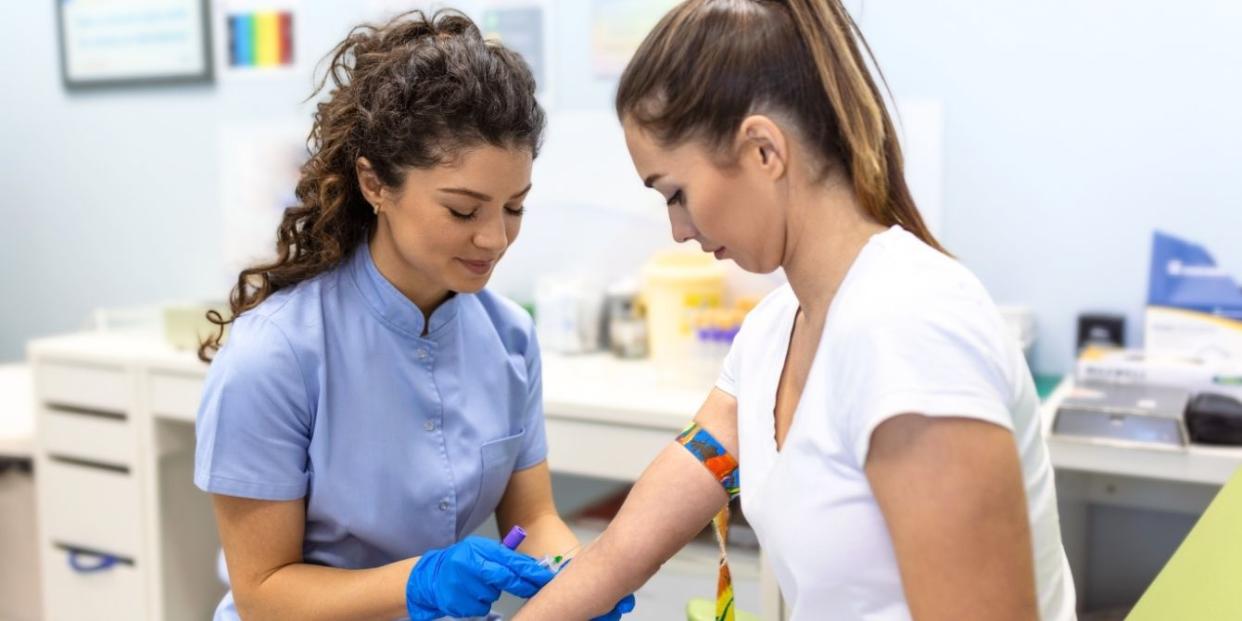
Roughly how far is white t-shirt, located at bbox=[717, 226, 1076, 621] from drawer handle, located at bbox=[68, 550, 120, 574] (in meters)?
1.89

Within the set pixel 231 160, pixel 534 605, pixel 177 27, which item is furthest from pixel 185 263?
pixel 534 605

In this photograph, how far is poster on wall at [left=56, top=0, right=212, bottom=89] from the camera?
279cm

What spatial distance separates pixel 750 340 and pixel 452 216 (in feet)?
1.09

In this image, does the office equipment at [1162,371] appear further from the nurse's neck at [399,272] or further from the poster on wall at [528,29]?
the poster on wall at [528,29]

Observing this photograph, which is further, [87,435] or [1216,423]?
[87,435]

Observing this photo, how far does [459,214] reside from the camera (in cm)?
116

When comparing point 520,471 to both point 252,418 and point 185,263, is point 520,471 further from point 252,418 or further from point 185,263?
point 185,263

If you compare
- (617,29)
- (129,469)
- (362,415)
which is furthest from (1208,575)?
(129,469)

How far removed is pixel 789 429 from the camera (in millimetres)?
924

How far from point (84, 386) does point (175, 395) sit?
0.85 ft

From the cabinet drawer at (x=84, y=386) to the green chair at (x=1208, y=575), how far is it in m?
1.94

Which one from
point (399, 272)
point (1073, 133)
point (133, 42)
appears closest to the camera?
point (399, 272)

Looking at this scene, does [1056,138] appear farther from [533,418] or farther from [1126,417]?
[533,418]

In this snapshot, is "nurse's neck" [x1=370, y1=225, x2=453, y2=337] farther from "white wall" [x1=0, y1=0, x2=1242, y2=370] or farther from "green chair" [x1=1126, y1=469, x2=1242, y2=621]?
"white wall" [x1=0, y1=0, x2=1242, y2=370]
